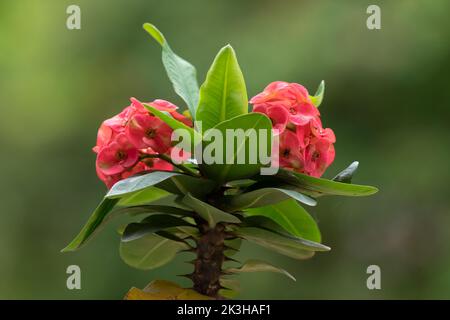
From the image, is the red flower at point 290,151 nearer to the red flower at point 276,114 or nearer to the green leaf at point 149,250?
the red flower at point 276,114

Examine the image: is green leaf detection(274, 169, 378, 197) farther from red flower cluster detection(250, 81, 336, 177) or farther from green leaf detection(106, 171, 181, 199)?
green leaf detection(106, 171, 181, 199)

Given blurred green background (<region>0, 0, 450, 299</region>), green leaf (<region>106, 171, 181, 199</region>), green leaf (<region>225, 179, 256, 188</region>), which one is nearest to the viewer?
green leaf (<region>106, 171, 181, 199</region>)

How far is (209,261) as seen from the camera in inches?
30.7

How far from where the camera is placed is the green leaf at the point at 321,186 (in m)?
0.74

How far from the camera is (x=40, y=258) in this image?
2830 mm

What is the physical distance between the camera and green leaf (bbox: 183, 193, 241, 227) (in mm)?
727

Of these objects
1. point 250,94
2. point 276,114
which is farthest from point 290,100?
point 250,94

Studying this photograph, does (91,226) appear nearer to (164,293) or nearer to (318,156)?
(164,293)

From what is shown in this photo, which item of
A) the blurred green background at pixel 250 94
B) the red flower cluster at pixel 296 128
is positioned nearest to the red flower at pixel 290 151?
the red flower cluster at pixel 296 128

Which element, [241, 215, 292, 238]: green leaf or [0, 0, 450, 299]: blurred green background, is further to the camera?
[0, 0, 450, 299]: blurred green background

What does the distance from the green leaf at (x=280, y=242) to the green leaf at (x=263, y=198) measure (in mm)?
27

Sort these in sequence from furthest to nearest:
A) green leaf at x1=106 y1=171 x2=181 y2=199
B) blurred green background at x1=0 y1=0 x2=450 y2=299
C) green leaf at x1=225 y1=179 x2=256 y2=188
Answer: blurred green background at x1=0 y1=0 x2=450 y2=299, green leaf at x1=225 y1=179 x2=256 y2=188, green leaf at x1=106 y1=171 x2=181 y2=199

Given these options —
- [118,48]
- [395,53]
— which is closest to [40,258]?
[118,48]

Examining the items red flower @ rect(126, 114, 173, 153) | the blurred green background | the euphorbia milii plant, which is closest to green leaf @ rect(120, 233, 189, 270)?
the euphorbia milii plant
